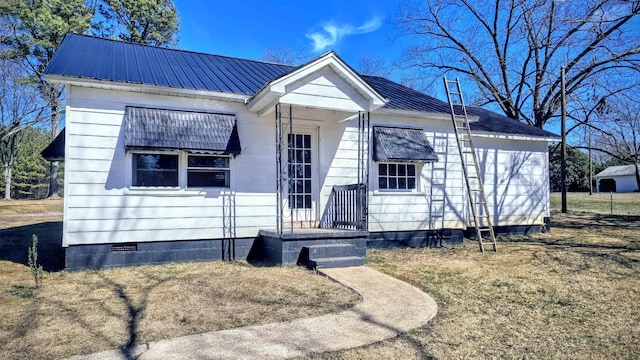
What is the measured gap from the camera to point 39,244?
8.83m

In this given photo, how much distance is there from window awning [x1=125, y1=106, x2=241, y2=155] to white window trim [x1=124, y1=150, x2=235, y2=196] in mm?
192

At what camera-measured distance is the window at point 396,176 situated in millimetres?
9055

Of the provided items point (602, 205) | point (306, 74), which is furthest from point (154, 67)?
point (602, 205)

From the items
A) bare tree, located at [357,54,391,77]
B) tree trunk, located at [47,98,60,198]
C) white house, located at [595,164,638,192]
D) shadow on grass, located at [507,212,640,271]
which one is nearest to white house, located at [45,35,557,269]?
shadow on grass, located at [507,212,640,271]

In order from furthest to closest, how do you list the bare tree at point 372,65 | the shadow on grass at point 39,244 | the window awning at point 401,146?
the bare tree at point 372,65 → the window awning at point 401,146 → the shadow on grass at point 39,244

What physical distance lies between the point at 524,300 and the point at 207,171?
211 inches

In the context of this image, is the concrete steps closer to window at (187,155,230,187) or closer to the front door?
the front door

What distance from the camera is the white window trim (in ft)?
22.2

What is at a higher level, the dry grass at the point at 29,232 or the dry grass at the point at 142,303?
the dry grass at the point at 29,232

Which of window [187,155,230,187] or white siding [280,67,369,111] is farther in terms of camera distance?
window [187,155,230,187]

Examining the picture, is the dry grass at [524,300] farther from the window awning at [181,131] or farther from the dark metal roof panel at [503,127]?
the window awning at [181,131]

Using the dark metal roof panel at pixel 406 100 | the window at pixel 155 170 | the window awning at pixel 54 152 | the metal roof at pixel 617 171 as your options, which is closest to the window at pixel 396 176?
the dark metal roof panel at pixel 406 100

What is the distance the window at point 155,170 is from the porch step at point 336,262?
2.80 m

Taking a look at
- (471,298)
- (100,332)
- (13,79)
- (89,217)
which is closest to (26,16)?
(13,79)
